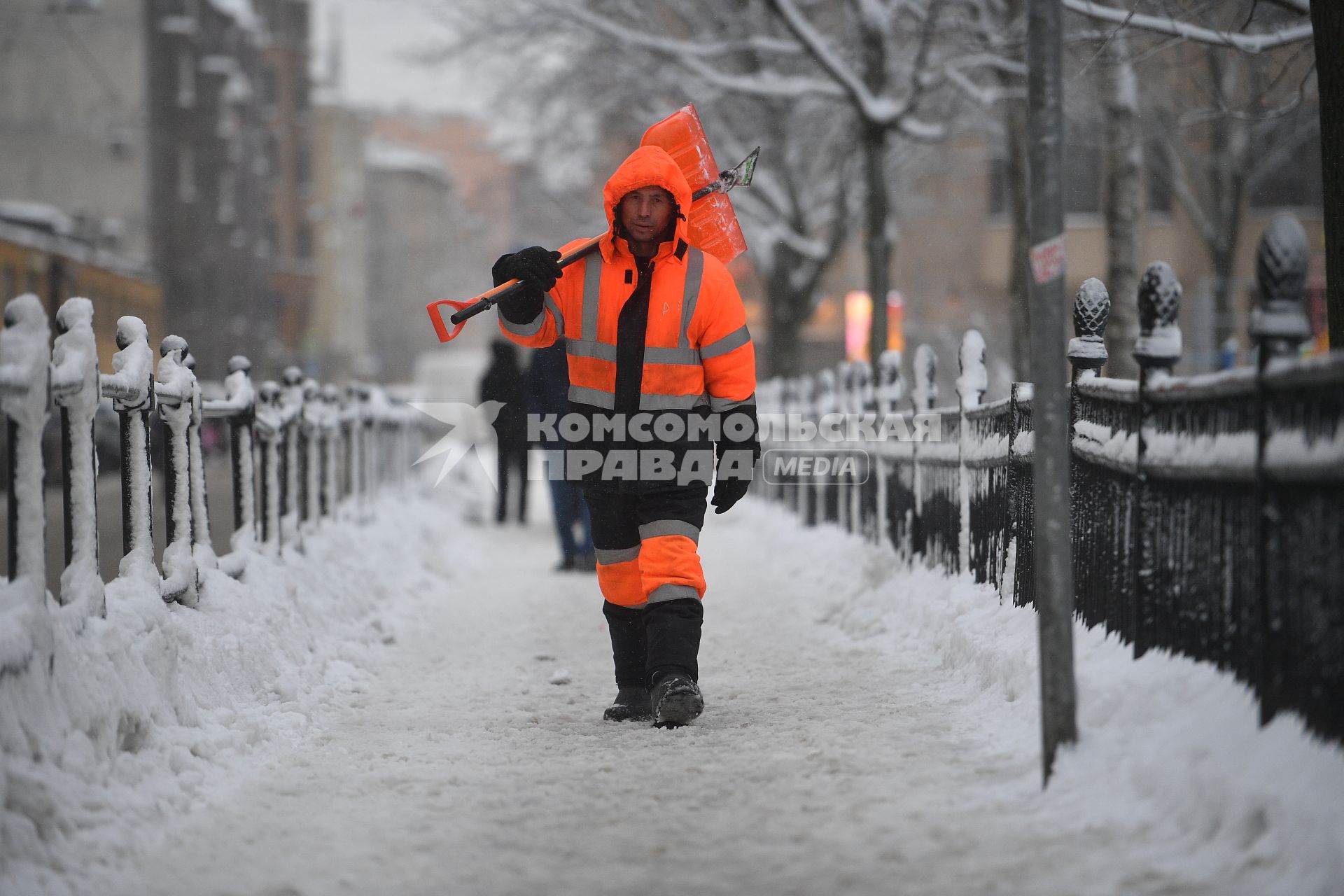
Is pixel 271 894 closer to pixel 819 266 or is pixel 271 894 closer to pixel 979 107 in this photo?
pixel 979 107

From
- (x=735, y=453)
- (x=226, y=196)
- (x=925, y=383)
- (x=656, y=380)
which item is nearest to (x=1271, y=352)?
(x=735, y=453)

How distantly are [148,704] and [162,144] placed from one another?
46170 millimetres

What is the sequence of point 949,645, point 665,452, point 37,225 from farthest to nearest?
1. point 37,225
2. point 949,645
3. point 665,452

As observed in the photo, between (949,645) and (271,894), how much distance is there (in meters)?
3.50

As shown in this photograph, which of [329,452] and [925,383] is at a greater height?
[925,383]

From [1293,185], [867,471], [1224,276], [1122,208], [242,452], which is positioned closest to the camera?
[242,452]

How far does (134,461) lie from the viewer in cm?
562

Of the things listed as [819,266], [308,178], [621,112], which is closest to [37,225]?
[621,112]

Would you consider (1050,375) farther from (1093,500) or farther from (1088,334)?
(1088,334)

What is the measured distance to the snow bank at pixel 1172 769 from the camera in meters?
3.23

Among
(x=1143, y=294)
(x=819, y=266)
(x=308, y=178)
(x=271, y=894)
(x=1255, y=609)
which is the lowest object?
(x=271, y=894)

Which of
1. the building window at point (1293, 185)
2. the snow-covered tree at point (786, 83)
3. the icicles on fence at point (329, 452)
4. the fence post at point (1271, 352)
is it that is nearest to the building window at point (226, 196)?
the snow-covered tree at point (786, 83)

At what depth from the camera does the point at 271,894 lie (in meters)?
3.54

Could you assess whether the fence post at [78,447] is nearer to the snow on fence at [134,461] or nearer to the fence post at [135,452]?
the snow on fence at [134,461]
